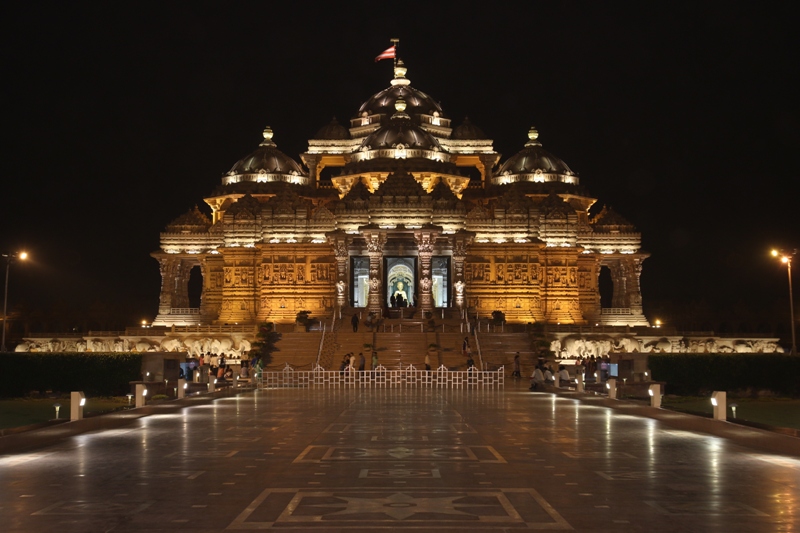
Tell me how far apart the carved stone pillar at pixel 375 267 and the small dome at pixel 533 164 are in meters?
17.1

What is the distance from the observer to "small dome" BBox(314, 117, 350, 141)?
7388 cm

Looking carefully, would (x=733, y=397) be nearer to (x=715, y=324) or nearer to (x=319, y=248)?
(x=319, y=248)

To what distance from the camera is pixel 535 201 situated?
6750 cm

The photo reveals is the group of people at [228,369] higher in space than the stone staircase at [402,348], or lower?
lower

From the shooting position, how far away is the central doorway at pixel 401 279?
2576 inches

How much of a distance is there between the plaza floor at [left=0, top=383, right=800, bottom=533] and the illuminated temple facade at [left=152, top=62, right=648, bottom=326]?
121 feet

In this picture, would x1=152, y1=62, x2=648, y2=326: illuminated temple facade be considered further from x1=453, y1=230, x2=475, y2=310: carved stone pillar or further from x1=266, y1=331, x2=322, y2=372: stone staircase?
x1=266, y1=331, x2=322, y2=372: stone staircase

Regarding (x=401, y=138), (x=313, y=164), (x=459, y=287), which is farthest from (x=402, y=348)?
(x=313, y=164)

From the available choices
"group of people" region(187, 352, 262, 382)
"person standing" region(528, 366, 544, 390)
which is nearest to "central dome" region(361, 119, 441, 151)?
"group of people" region(187, 352, 262, 382)

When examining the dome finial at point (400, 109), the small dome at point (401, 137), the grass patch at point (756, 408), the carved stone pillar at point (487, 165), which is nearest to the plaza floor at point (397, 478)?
the grass patch at point (756, 408)

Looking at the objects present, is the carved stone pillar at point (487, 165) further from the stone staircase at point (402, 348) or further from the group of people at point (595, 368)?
the stone staircase at point (402, 348)

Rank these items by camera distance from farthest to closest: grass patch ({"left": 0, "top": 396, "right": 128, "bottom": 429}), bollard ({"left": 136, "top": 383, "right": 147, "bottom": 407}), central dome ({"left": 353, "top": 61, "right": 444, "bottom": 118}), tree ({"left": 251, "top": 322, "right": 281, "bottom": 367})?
central dome ({"left": 353, "top": 61, "right": 444, "bottom": 118}) → tree ({"left": 251, "top": 322, "right": 281, "bottom": 367}) → bollard ({"left": 136, "top": 383, "right": 147, "bottom": 407}) → grass patch ({"left": 0, "top": 396, "right": 128, "bottom": 429})

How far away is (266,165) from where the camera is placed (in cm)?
7181

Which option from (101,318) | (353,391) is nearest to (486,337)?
(353,391)
